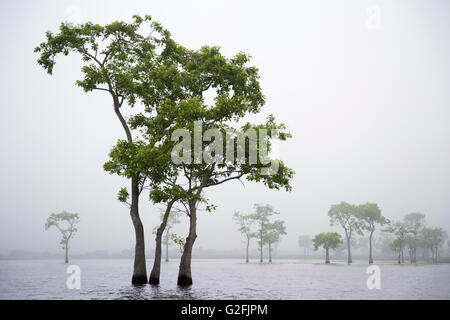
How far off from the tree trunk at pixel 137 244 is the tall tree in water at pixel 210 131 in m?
3.88

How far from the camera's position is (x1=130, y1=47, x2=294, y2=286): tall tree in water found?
98.0 ft

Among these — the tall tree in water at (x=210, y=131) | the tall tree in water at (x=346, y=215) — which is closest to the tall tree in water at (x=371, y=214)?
the tall tree in water at (x=346, y=215)

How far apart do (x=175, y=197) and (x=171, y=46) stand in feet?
49.1

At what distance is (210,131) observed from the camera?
30.2 m

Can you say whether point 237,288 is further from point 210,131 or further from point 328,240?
point 328,240

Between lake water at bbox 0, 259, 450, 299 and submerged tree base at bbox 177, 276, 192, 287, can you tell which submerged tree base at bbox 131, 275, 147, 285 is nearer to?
lake water at bbox 0, 259, 450, 299

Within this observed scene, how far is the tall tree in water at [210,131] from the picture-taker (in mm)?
29875

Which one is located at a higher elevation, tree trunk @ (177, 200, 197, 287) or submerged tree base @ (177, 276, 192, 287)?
tree trunk @ (177, 200, 197, 287)

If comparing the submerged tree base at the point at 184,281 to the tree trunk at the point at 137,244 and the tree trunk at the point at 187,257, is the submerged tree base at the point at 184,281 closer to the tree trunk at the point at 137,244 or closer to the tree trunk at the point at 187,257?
the tree trunk at the point at 187,257

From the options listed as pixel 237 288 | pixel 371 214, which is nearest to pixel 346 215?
pixel 371 214

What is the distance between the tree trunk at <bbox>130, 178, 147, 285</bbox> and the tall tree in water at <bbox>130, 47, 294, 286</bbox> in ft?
12.7

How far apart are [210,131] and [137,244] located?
13.1 meters

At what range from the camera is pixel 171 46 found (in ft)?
120

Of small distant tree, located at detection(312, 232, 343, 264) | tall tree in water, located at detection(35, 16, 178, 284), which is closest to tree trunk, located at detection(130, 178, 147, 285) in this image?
tall tree in water, located at detection(35, 16, 178, 284)
